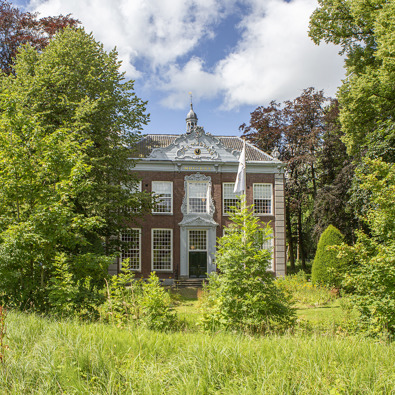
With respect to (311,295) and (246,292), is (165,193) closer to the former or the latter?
(311,295)

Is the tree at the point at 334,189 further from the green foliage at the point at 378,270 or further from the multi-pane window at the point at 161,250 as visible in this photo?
the green foliage at the point at 378,270

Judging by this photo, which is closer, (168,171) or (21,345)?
(21,345)

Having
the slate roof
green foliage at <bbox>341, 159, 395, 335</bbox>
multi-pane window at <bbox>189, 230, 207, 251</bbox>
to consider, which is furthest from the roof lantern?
green foliage at <bbox>341, 159, 395, 335</bbox>

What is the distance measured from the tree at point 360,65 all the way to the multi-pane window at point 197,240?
447 inches

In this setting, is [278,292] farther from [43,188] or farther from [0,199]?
[0,199]

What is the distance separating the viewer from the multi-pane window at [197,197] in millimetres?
25141

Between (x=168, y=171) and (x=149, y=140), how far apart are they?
11.3 ft

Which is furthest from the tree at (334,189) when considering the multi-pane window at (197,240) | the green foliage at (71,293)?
the green foliage at (71,293)

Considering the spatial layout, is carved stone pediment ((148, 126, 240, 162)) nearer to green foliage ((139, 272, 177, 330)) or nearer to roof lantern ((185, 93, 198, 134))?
roof lantern ((185, 93, 198, 134))

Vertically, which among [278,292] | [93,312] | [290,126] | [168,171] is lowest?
[93,312]

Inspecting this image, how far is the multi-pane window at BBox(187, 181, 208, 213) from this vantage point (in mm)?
25141

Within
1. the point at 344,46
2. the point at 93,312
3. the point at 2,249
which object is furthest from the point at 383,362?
the point at 344,46

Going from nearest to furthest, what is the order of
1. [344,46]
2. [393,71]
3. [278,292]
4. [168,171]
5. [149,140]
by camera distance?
[278,292], [393,71], [344,46], [168,171], [149,140]

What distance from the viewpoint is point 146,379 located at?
397cm
